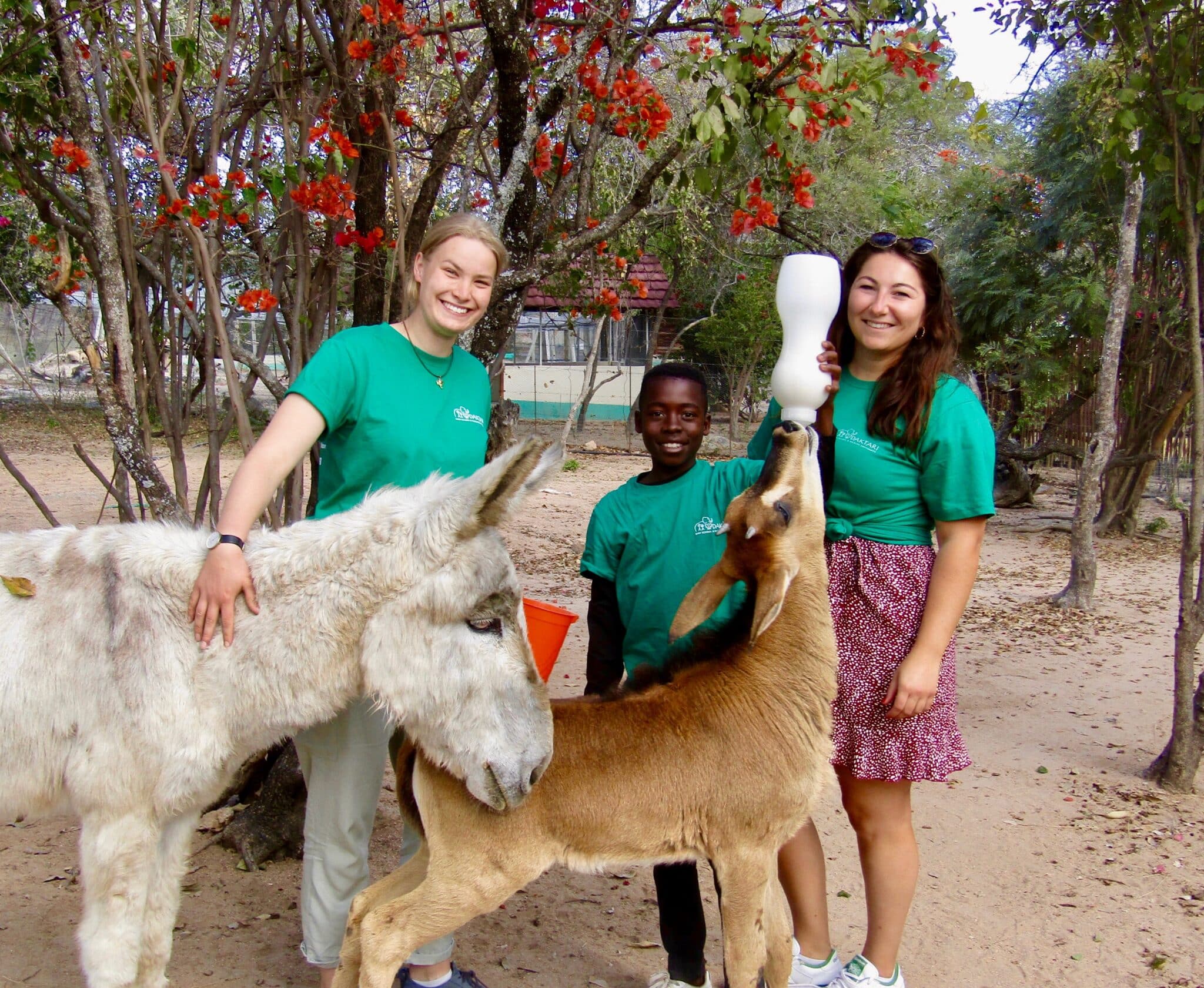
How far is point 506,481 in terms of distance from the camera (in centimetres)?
235

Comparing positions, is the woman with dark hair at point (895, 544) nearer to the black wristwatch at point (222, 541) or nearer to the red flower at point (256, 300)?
the black wristwatch at point (222, 541)

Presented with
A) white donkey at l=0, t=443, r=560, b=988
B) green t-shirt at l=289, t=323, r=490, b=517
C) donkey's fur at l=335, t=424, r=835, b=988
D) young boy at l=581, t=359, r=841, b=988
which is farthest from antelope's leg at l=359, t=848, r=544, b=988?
green t-shirt at l=289, t=323, r=490, b=517

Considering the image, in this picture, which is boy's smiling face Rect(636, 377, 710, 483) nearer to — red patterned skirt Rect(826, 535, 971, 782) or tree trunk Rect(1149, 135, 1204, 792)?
red patterned skirt Rect(826, 535, 971, 782)

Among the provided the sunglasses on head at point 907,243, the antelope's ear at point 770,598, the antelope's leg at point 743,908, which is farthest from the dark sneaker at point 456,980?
the sunglasses on head at point 907,243

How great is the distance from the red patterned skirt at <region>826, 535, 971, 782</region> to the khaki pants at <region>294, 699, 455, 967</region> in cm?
141

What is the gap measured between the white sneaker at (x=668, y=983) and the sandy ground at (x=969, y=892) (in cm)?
21

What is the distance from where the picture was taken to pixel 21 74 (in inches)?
199

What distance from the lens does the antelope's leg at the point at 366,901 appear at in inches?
112

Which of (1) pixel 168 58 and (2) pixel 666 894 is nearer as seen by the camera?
(2) pixel 666 894

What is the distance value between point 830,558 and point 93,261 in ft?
11.5

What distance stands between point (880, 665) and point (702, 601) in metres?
0.62

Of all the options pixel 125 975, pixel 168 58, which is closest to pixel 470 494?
pixel 125 975

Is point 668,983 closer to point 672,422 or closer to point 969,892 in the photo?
point 969,892

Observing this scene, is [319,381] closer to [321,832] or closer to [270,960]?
[321,832]
